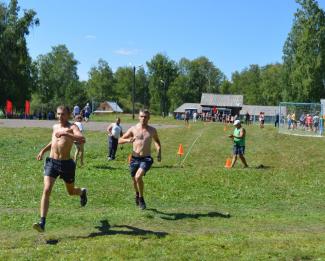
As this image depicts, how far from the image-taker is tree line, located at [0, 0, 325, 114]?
66.2 metres

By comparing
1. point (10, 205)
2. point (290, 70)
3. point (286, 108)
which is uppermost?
point (290, 70)

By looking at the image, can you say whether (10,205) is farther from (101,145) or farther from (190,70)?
(190,70)

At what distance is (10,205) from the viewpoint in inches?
427

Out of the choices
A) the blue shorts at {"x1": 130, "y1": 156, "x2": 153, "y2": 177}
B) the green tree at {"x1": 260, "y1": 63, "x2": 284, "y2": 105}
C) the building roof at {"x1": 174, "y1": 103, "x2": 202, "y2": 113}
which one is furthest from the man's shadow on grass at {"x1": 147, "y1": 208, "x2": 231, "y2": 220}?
the building roof at {"x1": 174, "y1": 103, "x2": 202, "y2": 113}

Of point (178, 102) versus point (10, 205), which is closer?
point (10, 205)

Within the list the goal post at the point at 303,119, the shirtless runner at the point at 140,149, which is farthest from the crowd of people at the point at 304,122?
the shirtless runner at the point at 140,149

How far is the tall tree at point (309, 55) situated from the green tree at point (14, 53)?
34.9 meters

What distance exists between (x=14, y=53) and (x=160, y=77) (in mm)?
64812

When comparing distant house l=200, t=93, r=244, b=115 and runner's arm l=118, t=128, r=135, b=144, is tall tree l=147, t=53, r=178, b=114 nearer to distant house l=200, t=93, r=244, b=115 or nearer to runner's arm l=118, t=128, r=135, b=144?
distant house l=200, t=93, r=244, b=115

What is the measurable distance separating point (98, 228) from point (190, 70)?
123220mm

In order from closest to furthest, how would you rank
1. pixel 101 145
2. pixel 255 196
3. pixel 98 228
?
pixel 98 228, pixel 255 196, pixel 101 145

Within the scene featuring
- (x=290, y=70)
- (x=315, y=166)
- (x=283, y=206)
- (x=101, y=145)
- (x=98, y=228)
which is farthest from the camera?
(x=290, y=70)

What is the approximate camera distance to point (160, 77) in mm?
127062

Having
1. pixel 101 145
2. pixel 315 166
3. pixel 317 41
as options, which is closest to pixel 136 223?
pixel 315 166
